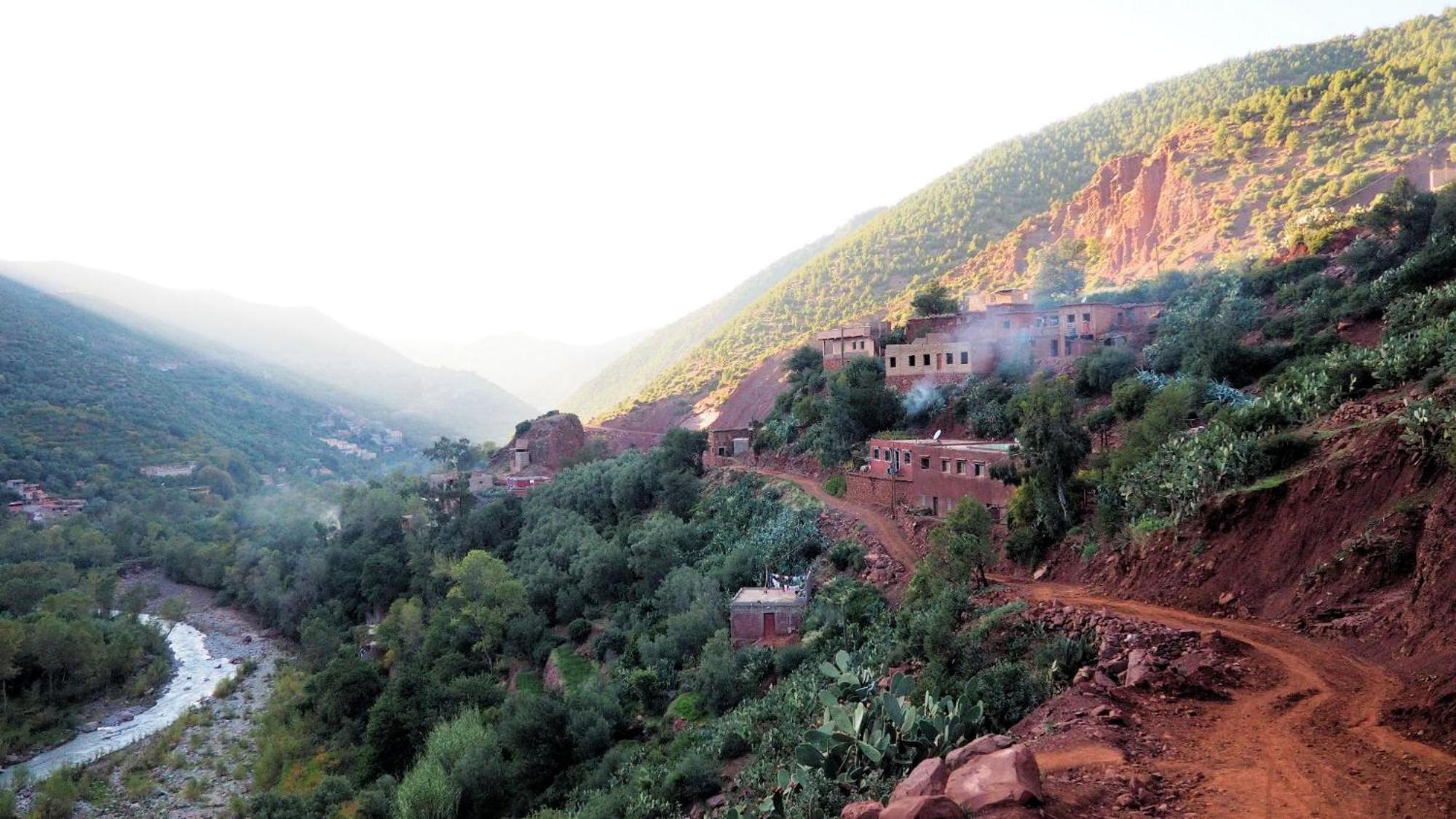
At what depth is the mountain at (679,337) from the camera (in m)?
97.6

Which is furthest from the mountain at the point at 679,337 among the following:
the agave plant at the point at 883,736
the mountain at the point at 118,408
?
the agave plant at the point at 883,736

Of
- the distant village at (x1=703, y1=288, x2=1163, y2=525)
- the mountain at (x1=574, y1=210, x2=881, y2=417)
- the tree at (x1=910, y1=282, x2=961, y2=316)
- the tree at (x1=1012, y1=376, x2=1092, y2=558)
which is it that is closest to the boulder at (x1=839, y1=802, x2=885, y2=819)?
the tree at (x1=1012, y1=376, x2=1092, y2=558)

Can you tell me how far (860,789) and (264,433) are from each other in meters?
87.9

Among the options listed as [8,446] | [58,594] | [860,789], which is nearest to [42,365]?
[8,446]

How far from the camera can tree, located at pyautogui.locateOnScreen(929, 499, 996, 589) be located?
611 inches

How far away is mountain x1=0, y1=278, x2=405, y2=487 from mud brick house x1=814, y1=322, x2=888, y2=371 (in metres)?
52.7

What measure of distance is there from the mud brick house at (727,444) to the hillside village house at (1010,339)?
884cm

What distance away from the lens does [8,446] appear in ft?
188

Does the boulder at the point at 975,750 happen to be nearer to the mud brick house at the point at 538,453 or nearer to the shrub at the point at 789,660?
the shrub at the point at 789,660

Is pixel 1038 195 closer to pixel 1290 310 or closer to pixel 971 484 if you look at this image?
pixel 1290 310

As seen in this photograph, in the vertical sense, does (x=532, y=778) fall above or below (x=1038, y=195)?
below

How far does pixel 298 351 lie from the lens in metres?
154

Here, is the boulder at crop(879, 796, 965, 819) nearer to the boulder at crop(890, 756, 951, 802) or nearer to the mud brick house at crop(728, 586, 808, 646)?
the boulder at crop(890, 756, 951, 802)

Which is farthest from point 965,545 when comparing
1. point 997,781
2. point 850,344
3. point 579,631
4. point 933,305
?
point 933,305
